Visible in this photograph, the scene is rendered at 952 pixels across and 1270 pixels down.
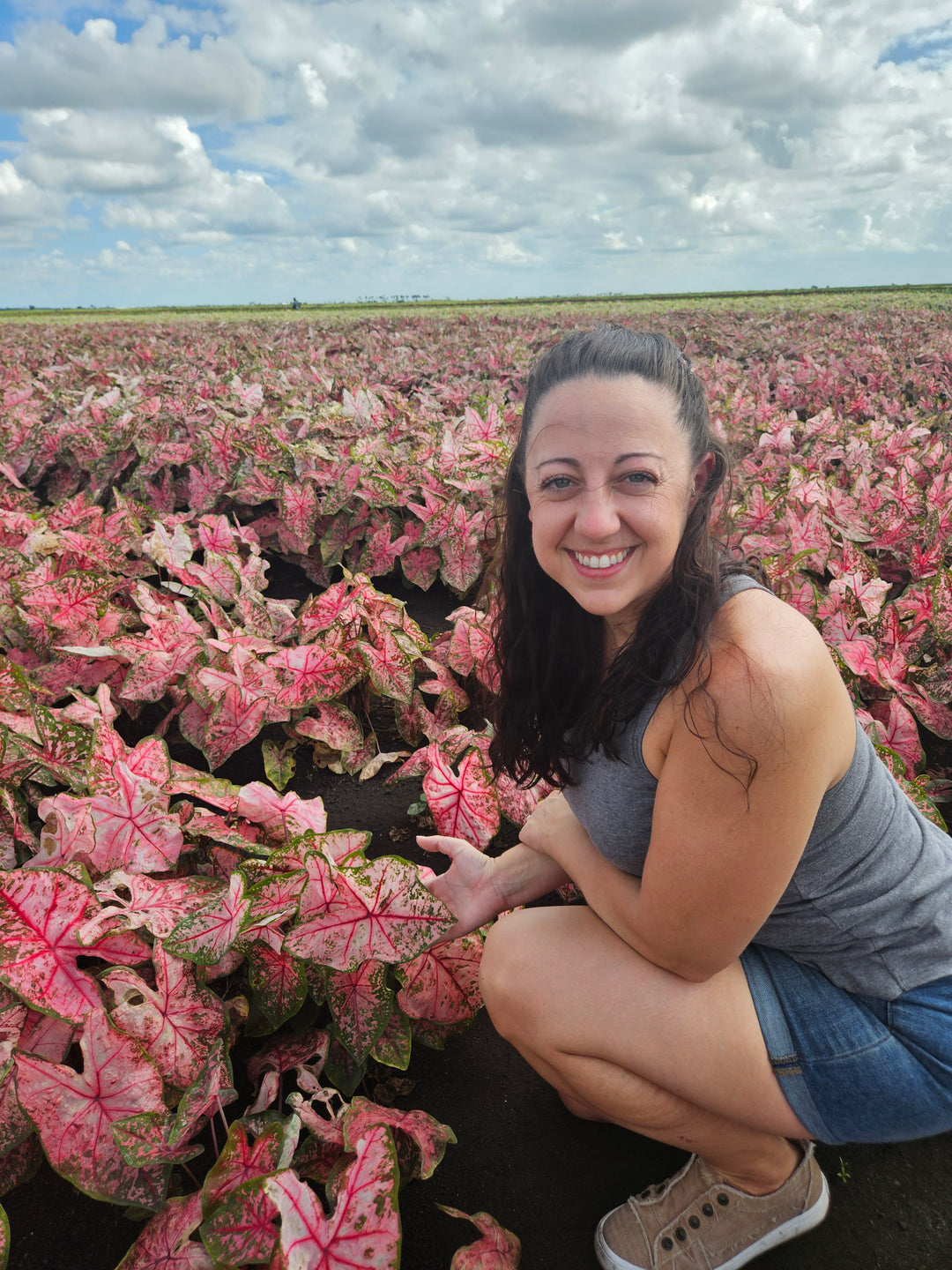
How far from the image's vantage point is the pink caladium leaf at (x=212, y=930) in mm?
1195

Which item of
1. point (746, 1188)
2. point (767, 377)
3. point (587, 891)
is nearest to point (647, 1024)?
point (587, 891)

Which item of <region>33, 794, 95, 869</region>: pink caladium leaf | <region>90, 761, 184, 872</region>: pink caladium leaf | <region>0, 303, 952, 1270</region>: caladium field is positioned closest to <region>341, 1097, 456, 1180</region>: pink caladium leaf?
<region>0, 303, 952, 1270</region>: caladium field

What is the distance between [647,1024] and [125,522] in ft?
8.36

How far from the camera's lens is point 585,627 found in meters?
1.40

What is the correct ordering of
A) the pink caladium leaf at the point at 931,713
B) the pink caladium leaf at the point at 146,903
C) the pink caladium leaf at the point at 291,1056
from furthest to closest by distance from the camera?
1. the pink caladium leaf at the point at 931,713
2. the pink caladium leaf at the point at 291,1056
3. the pink caladium leaf at the point at 146,903

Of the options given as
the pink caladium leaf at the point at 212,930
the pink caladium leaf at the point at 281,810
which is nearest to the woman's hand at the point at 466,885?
the pink caladium leaf at the point at 281,810

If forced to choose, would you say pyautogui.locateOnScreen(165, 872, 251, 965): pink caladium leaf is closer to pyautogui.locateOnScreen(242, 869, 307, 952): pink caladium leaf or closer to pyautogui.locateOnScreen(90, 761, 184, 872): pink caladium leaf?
pyautogui.locateOnScreen(242, 869, 307, 952): pink caladium leaf

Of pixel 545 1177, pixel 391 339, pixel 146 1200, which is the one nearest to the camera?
pixel 146 1200

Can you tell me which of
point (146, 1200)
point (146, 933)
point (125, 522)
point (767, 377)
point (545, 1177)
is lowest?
point (545, 1177)

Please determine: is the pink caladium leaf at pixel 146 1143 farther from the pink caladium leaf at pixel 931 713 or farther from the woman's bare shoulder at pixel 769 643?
the pink caladium leaf at pixel 931 713

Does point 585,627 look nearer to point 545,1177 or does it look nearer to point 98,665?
point 545,1177

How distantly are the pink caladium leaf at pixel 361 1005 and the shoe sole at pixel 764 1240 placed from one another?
1.51ft

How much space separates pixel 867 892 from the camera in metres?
1.14

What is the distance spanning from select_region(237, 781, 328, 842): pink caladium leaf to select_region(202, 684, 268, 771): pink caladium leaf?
0.40m
